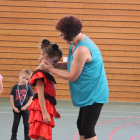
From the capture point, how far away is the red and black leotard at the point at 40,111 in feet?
5.98

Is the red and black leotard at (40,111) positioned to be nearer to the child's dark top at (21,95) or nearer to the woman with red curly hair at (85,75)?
the woman with red curly hair at (85,75)

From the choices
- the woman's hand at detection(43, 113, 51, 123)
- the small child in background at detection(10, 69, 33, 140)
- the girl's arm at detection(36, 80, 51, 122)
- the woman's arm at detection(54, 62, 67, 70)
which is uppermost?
the woman's arm at detection(54, 62, 67, 70)

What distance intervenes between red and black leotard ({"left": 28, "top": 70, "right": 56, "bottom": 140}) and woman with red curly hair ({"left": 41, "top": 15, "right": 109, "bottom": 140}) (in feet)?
0.35

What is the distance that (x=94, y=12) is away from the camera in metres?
7.19

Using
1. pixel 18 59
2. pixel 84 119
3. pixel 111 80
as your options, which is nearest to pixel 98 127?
pixel 84 119

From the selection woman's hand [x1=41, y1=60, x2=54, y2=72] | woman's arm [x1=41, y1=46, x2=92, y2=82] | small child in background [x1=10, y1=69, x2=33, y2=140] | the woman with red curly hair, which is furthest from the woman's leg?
small child in background [x1=10, y1=69, x2=33, y2=140]

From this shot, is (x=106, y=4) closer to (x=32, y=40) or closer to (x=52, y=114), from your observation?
(x=32, y=40)

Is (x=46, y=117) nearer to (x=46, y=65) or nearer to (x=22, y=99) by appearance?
(x=46, y=65)

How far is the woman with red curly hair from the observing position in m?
1.71

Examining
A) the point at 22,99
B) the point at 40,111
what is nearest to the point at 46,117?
the point at 40,111

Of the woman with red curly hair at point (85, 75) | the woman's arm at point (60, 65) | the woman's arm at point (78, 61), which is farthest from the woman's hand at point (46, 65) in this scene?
the woman's arm at point (60, 65)

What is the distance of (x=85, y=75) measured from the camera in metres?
1.79

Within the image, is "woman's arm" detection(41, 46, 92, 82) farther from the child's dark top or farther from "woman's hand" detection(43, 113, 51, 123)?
the child's dark top

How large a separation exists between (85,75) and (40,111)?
500 millimetres
